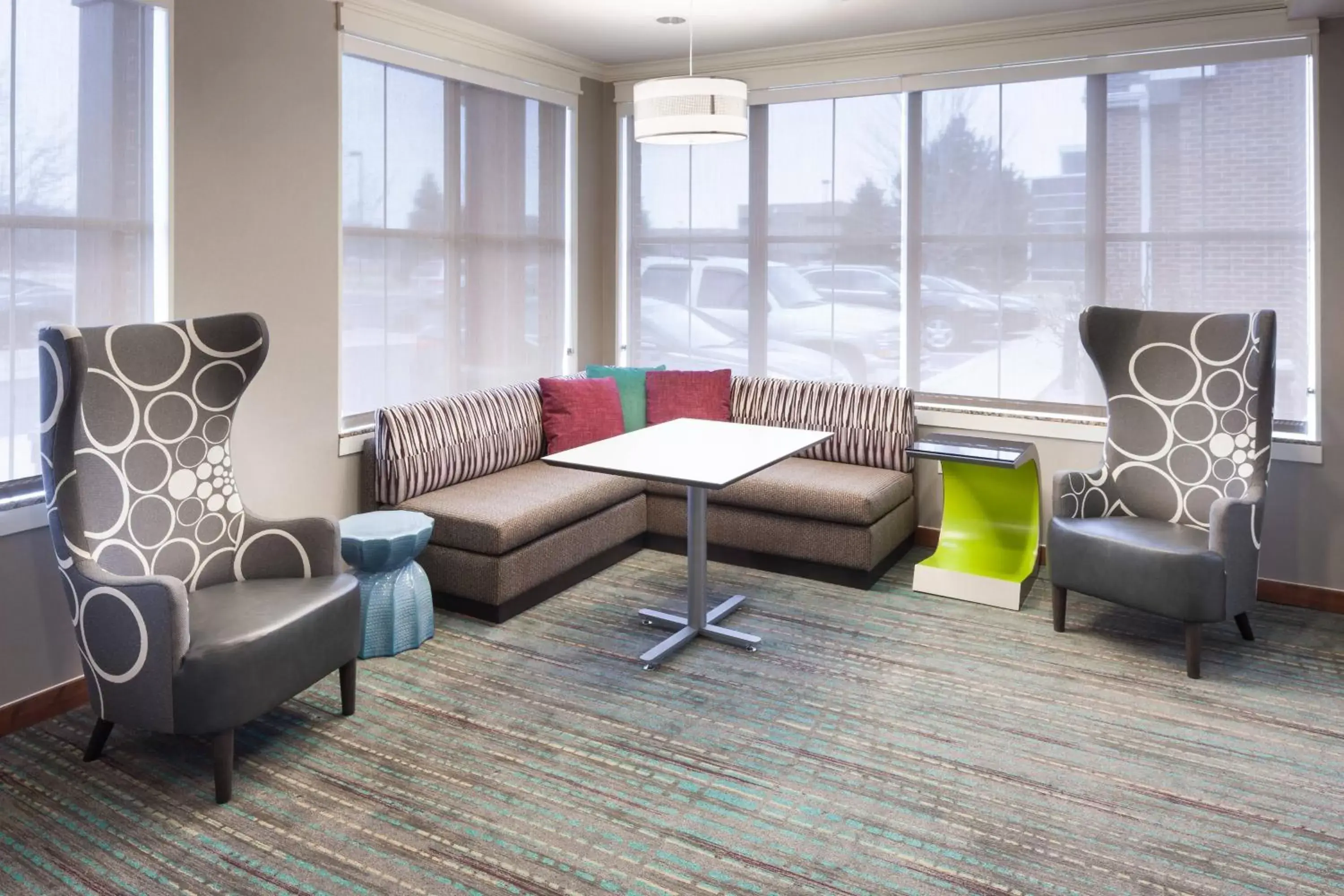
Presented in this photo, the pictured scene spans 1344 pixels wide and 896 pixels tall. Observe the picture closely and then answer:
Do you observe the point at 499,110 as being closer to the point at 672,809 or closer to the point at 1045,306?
the point at 1045,306

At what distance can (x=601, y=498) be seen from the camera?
4230 mm

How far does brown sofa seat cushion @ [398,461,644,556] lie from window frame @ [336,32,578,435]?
0.47m

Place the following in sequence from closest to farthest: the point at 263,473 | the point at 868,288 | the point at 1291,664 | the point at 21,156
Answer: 1. the point at 21,156
2. the point at 1291,664
3. the point at 263,473
4. the point at 868,288

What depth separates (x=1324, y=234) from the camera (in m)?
3.79

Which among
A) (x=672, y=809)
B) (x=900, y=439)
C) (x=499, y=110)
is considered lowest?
(x=672, y=809)

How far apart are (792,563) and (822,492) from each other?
39cm

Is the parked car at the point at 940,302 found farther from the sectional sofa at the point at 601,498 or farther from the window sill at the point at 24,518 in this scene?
the window sill at the point at 24,518

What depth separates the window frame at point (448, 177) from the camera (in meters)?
3.89

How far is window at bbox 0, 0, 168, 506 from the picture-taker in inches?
110

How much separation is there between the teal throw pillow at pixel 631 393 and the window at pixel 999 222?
0.67 meters

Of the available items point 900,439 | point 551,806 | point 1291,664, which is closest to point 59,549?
point 551,806

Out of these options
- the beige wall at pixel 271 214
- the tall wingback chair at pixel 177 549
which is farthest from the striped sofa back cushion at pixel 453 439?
the tall wingback chair at pixel 177 549

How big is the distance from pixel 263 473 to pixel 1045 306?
3546 mm

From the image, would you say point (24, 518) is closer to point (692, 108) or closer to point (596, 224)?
point (692, 108)
